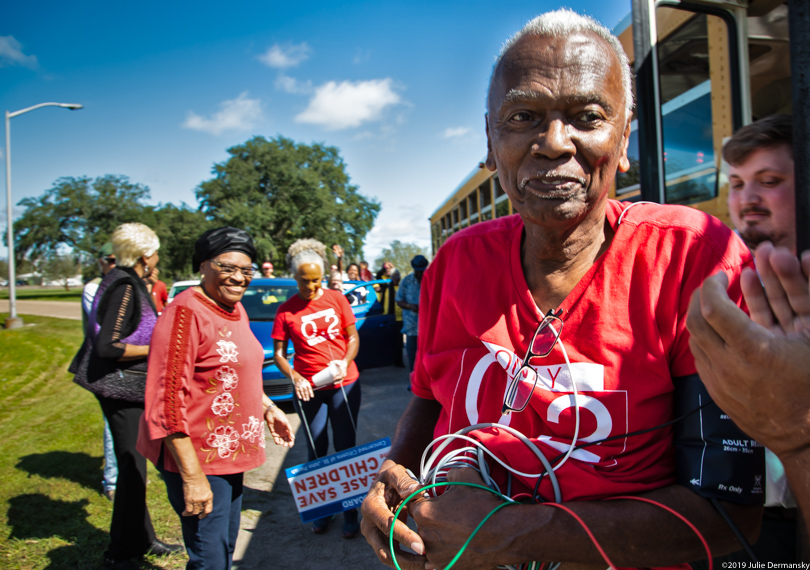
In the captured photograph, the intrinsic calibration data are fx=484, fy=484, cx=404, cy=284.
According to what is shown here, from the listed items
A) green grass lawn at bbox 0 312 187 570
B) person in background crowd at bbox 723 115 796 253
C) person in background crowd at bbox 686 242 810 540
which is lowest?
green grass lawn at bbox 0 312 187 570

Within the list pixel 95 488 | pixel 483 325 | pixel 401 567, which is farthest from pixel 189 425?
pixel 95 488

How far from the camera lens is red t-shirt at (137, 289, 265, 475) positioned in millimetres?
2230

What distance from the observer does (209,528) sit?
7.43 feet

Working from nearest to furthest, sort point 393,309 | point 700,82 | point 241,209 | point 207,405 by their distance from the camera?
point 207,405 → point 700,82 → point 393,309 → point 241,209

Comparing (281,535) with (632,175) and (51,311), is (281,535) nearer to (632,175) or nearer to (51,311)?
(632,175)

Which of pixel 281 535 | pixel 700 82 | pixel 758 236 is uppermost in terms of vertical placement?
pixel 700 82

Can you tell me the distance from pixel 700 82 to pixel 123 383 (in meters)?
4.03

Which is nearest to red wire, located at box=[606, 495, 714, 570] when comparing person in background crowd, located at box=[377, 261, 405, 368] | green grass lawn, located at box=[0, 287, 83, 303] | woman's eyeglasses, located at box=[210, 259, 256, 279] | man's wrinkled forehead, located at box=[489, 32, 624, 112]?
man's wrinkled forehead, located at box=[489, 32, 624, 112]

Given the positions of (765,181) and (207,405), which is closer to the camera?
(765,181)

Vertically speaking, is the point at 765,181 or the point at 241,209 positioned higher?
the point at 241,209

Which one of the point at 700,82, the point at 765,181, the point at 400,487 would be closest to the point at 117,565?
the point at 400,487

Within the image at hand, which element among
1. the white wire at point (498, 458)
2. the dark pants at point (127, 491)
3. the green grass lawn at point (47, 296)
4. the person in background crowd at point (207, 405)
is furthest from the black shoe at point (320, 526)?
the green grass lawn at point (47, 296)

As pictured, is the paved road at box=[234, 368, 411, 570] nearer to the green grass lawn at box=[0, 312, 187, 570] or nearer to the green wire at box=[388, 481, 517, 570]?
the green grass lawn at box=[0, 312, 187, 570]

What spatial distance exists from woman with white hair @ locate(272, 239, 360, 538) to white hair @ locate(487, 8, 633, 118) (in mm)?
3108
